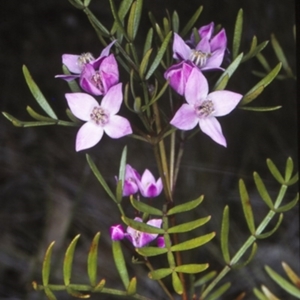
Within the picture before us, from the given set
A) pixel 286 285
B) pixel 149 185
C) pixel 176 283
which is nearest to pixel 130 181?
pixel 149 185

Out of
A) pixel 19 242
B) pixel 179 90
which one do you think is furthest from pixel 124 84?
pixel 19 242

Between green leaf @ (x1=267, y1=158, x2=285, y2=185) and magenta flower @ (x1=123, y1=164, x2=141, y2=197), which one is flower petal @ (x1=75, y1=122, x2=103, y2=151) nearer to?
magenta flower @ (x1=123, y1=164, x2=141, y2=197)

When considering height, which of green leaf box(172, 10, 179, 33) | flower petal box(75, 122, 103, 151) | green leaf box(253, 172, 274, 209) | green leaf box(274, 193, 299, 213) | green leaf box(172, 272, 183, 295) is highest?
green leaf box(172, 10, 179, 33)

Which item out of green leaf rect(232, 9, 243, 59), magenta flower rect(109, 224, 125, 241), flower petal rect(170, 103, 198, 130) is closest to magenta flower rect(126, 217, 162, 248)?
magenta flower rect(109, 224, 125, 241)

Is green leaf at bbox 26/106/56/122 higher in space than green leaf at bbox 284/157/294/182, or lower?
higher

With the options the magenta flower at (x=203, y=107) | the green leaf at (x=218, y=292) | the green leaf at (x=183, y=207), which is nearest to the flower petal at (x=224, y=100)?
the magenta flower at (x=203, y=107)

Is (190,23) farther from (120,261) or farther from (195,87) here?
(120,261)

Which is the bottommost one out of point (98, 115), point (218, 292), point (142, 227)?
point (218, 292)

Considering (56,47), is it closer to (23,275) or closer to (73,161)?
(73,161)
